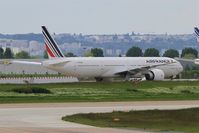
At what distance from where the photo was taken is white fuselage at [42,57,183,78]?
326ft

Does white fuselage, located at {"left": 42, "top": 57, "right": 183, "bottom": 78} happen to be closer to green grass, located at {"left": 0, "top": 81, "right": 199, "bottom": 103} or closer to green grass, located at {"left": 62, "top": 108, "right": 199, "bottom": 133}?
green grass, located at {"left": 0, "top": 81, "right": 199, "bottom": 103}

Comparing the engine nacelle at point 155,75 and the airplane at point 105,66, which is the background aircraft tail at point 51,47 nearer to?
the airplane at point 105,66

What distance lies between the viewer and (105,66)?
103688mm

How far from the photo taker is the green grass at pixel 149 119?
3597 centimetres

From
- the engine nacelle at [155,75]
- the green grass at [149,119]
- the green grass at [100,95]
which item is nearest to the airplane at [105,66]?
the engine nacelle at [155,75]

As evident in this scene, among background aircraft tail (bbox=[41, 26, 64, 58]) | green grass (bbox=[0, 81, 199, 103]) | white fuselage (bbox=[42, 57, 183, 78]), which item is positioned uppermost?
background aircraft tail (bbox=[41, 26, 64, 58])

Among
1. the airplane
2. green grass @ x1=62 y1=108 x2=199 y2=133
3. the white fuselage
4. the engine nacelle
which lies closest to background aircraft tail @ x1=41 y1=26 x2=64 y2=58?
the airplane

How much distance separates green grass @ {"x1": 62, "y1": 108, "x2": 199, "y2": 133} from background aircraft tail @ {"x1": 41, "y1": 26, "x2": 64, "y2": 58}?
190 ft

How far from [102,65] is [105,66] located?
0.56 meters

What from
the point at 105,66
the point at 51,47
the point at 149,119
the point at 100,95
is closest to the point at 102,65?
the point at 105,66

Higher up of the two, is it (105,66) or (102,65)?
(102,65)

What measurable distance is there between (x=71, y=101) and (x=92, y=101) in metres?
1.76

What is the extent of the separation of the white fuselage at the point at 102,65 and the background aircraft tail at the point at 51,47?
3.83 feet

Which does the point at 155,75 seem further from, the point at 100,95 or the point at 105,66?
the point at 100,95
